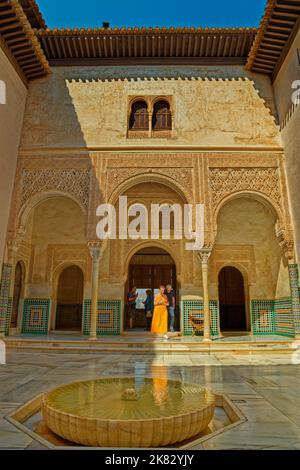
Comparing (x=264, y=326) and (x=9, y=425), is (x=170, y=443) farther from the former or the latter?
(x=264, y=326)

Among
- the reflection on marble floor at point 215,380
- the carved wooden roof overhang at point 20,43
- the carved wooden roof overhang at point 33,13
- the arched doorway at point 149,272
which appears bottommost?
the reflection on marble floor at point 215,380

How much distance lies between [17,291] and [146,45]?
6390mm

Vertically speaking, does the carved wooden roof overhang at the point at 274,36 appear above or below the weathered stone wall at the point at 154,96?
above

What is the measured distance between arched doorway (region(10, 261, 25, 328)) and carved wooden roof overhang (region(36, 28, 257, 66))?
500 cm

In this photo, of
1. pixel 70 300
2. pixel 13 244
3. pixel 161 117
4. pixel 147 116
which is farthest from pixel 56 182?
pixel 70 300

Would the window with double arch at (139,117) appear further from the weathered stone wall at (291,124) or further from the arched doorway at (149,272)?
the arched doorway at (149,272)

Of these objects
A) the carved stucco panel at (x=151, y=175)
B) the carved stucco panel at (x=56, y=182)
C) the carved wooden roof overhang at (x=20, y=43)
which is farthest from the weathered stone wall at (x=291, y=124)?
the carved wooden roof overhang at (x=20, y=43)

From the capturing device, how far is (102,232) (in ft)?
21.6

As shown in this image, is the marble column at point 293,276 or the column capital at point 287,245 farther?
the column capital at point 287,245

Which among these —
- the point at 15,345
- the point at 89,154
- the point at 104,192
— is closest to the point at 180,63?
the point at 89,154

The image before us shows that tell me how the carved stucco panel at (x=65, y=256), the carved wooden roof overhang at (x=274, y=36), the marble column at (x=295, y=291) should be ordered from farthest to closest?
the carved stucco panel at (x=65, y=256), the marble column at (x=295, y=291), the carved wooden roof overhang at (x=274, y=36)

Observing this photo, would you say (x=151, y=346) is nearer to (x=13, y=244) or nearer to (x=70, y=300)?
(x=13, y=244)

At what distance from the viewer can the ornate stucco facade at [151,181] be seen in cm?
685

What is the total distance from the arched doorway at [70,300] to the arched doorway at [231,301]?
4.09 meters
